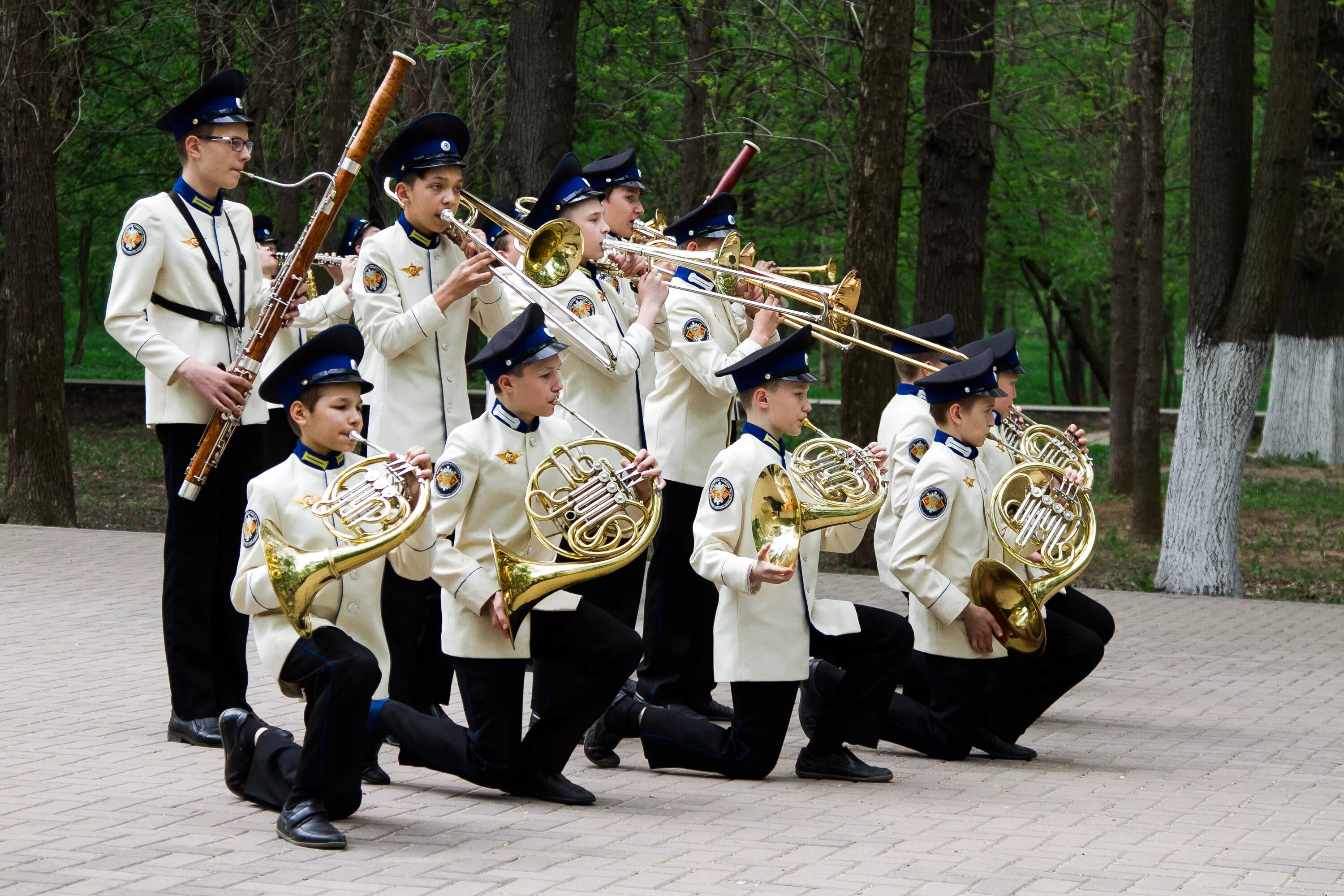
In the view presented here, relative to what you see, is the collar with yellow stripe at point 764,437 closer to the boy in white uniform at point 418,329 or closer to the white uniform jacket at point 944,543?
the white uniform jacket at point 944,543

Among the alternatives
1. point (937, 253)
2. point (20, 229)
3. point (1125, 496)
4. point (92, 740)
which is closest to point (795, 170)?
point (1125, 496)

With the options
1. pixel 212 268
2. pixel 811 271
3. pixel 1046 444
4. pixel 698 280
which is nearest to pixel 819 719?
pixel 698 280

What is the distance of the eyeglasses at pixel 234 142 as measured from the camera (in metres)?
6.35

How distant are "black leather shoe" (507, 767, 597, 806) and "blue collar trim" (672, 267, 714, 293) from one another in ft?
7.70

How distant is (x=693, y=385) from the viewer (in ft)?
24.3

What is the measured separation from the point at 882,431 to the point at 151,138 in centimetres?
1633

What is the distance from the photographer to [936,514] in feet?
21.5

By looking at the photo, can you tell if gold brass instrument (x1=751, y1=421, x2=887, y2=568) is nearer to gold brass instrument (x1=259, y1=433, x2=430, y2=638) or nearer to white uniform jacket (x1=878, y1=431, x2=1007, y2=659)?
white uniform jacket (x1=878, y1=431, x2=1007, y2=659)

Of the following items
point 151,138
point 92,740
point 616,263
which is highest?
point 151,138

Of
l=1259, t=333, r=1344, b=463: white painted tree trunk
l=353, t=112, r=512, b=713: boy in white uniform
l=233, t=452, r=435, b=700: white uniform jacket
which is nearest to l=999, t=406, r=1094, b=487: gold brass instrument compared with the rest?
l=353, t=112, r=512, b=713: boy in white uniform

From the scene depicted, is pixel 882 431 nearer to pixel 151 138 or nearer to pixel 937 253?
pixel 937 253

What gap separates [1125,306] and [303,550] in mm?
14842

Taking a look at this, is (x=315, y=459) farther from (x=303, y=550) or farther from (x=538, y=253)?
(x=538, y=253)

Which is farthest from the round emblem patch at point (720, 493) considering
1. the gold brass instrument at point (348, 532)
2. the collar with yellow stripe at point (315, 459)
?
the collar with yellow stripe at point (315, 459)
